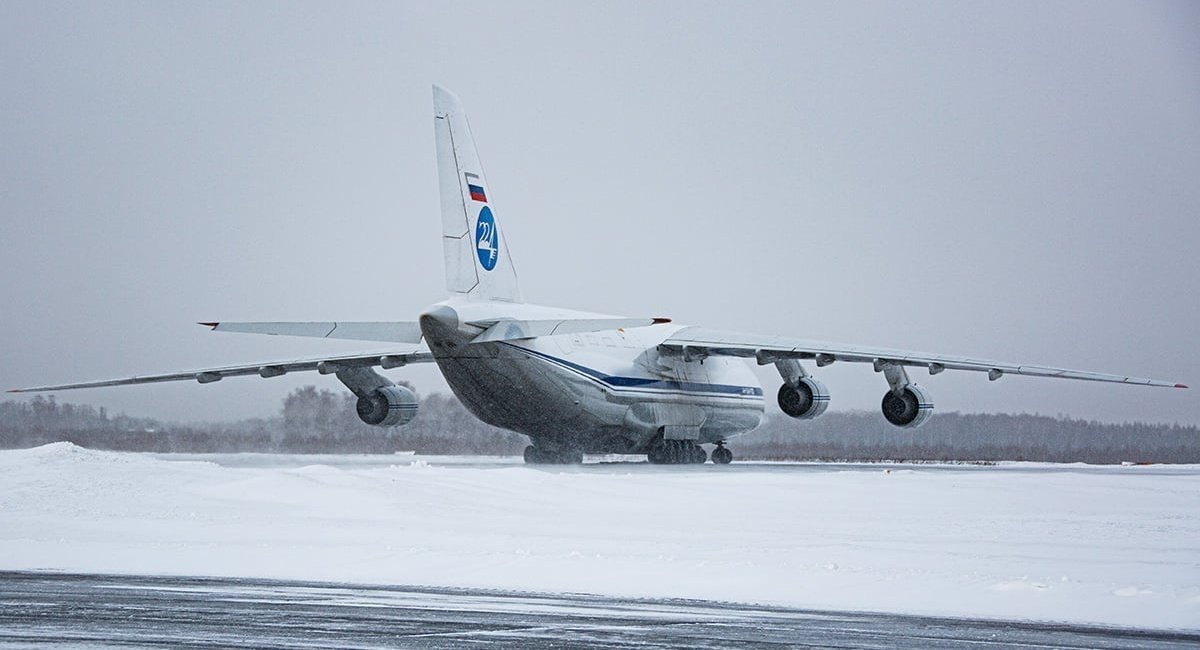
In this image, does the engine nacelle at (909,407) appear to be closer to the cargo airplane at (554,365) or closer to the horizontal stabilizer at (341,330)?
the cargo airplane at (554,365)

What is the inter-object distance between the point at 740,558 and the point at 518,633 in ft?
14.2

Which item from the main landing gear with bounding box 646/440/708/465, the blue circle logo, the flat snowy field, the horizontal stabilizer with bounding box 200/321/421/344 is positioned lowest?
the flat snowy field

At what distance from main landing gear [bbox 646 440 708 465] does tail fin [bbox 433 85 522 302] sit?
677 cm

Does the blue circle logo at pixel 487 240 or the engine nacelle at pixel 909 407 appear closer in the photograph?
the blue circle logo at pixel 487 240

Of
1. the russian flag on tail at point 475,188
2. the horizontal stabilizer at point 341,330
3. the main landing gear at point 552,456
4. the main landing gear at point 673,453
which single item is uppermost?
the russian flag on tail at point 475,188

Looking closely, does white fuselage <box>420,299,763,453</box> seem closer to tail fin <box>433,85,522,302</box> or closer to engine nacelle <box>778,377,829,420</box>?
tail fin <box>433,85,522,302</box>

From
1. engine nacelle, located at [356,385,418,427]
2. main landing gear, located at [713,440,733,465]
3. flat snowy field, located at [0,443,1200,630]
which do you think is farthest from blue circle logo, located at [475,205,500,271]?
main landing gear, located at [713,440,733,465]

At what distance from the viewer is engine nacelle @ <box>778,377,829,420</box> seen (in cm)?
2716

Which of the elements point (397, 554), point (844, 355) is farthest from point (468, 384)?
point (397, 554)

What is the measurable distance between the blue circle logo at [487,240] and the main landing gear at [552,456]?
5.84 m

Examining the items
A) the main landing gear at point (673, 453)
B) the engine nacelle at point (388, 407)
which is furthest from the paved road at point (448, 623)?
the main landing gear at point (673, 453)

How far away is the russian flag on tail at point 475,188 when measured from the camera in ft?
76.8

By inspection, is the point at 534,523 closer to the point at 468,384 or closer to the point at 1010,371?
the point at 468,384

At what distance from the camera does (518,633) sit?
770 cm
